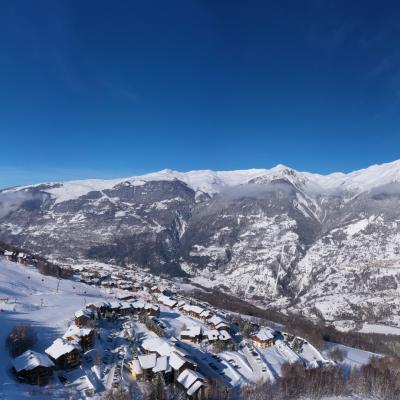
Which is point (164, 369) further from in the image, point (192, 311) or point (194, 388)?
point (192, 311)

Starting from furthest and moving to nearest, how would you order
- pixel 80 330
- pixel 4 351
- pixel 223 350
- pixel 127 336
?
pixel 223 350, pixel 127 336, pixel 80 330, pixel 4 351

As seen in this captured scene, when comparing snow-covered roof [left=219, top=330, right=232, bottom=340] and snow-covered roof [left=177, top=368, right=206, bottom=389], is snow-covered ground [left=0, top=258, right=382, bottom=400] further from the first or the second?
snow-covered roof [left=177, top=368, right=206, bottom=389]

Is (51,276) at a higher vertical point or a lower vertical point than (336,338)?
higher

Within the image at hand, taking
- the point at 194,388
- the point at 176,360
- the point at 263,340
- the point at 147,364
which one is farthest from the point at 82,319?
the point at 263,340

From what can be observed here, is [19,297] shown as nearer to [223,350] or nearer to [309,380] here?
[223,350]

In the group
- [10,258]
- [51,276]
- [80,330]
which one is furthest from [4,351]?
[10,258]

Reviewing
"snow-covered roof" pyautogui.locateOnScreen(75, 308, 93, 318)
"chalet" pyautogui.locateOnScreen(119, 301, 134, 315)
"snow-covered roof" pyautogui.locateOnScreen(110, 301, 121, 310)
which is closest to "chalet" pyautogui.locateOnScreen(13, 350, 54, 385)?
"snow-covered roof" pyautogui.locateOnScreen(75, 308, 93, 318)
